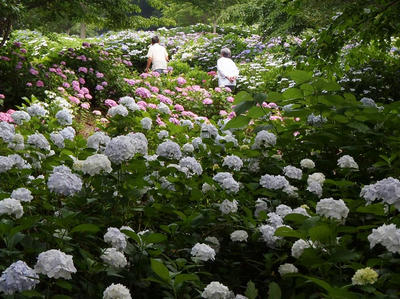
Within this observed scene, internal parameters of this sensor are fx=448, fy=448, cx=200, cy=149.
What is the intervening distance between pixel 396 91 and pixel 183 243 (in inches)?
246

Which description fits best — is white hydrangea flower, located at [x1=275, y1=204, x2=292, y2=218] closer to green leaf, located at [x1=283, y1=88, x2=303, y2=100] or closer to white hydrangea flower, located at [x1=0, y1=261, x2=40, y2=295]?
green leaf, located at [x1=283, y1=88, x2=303, y2=100]

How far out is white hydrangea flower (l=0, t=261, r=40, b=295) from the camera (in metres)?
1.25

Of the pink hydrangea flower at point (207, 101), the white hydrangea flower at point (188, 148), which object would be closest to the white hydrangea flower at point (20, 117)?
the white hydrangea flower at point (188, 148)

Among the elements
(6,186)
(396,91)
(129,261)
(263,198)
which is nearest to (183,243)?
(129,261)

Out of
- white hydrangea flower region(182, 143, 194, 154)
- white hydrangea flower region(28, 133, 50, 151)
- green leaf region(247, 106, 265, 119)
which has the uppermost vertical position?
green leaf region(247, 106, 265, 119)

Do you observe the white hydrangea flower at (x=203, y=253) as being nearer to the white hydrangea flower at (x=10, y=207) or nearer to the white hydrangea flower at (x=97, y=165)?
the white hydrangea flower at (x=97, y=165)

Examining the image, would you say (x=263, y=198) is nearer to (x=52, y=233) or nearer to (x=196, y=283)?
(x=196, y=283)

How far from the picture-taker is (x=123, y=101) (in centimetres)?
317

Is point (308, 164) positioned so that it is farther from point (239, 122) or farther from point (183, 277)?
point (183, 277)

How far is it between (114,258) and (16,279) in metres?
0.38

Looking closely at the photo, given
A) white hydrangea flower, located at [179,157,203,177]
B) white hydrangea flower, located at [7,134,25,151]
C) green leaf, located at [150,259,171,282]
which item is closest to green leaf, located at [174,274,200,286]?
green leaf, located at [150,259,171,282]

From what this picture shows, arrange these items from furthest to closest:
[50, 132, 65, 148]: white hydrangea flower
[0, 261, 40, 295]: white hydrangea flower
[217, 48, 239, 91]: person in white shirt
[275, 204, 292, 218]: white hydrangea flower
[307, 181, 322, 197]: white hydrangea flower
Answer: [217, 48, 239, 91]: person in white shirt < [50, 132, 65, 148]: white hydrangea flower < [307, 181, 322, 197]: white hydrangea flower < [275, 204, 292, 218]: white hydrangea flower < [0, 261, 40, 295]: white hydrangea flower

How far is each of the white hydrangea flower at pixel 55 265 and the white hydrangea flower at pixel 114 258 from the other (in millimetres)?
235

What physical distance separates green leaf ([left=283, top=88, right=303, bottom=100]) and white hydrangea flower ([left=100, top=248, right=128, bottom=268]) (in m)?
1.28
